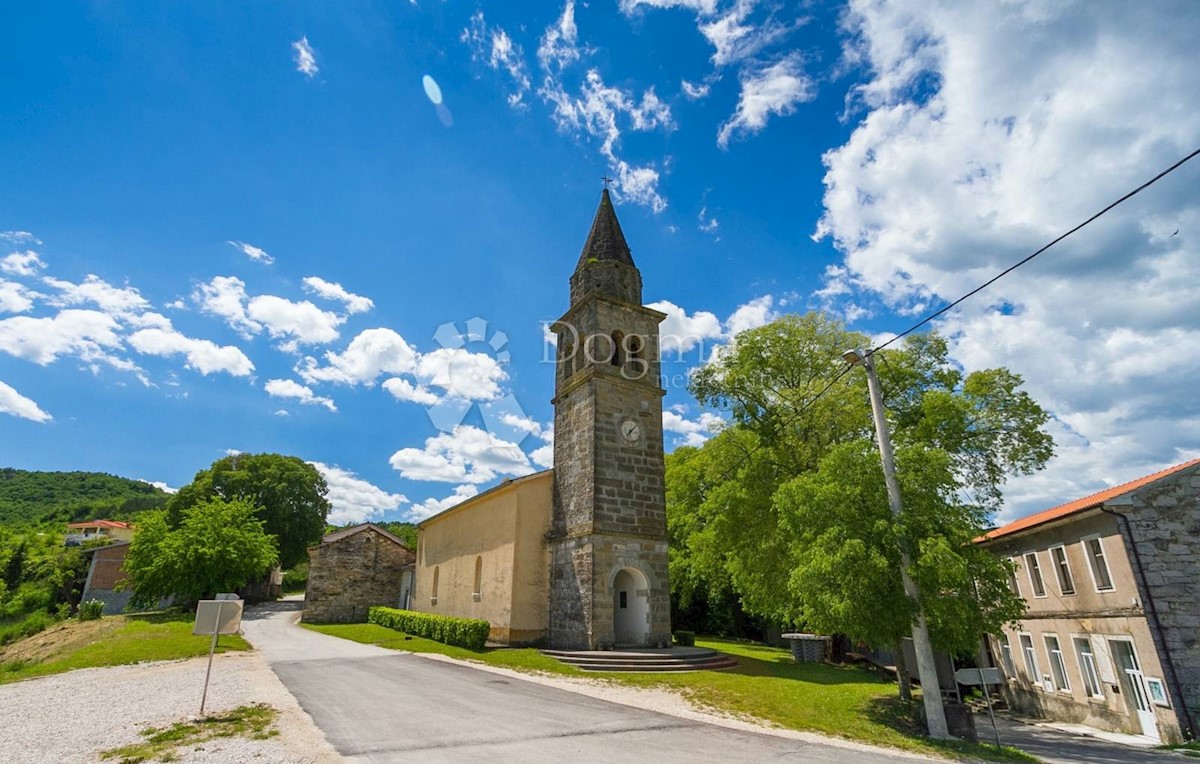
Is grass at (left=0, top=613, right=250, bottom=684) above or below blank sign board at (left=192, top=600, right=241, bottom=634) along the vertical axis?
below

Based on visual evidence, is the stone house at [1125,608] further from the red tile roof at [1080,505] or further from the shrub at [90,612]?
the shrub at [90,612]

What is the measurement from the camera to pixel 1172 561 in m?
13.1

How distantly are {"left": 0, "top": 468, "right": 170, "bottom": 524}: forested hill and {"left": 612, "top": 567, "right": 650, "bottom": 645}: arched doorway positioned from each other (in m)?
77.9

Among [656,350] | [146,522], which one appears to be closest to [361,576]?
[146,522]

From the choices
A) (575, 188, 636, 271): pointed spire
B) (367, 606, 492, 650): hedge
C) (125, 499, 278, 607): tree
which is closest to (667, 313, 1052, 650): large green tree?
(575, 188, 636, 271): pointed spire

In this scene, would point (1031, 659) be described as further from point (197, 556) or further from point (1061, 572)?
point (197, 556)

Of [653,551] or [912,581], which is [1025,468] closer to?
[912,581]

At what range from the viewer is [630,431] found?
68.6 ft

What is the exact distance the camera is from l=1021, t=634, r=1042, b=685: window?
17.1 m

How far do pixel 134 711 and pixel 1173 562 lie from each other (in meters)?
21.5

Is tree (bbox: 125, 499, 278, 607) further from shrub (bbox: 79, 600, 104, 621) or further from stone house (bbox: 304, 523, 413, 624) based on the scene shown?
stone house (bbox: 304, 523, 413, 624)

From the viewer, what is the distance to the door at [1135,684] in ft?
41.9

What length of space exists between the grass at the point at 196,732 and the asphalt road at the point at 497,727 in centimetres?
82

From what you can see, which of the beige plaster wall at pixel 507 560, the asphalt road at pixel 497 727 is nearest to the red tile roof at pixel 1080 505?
the asphalt road at pixel 497 727
